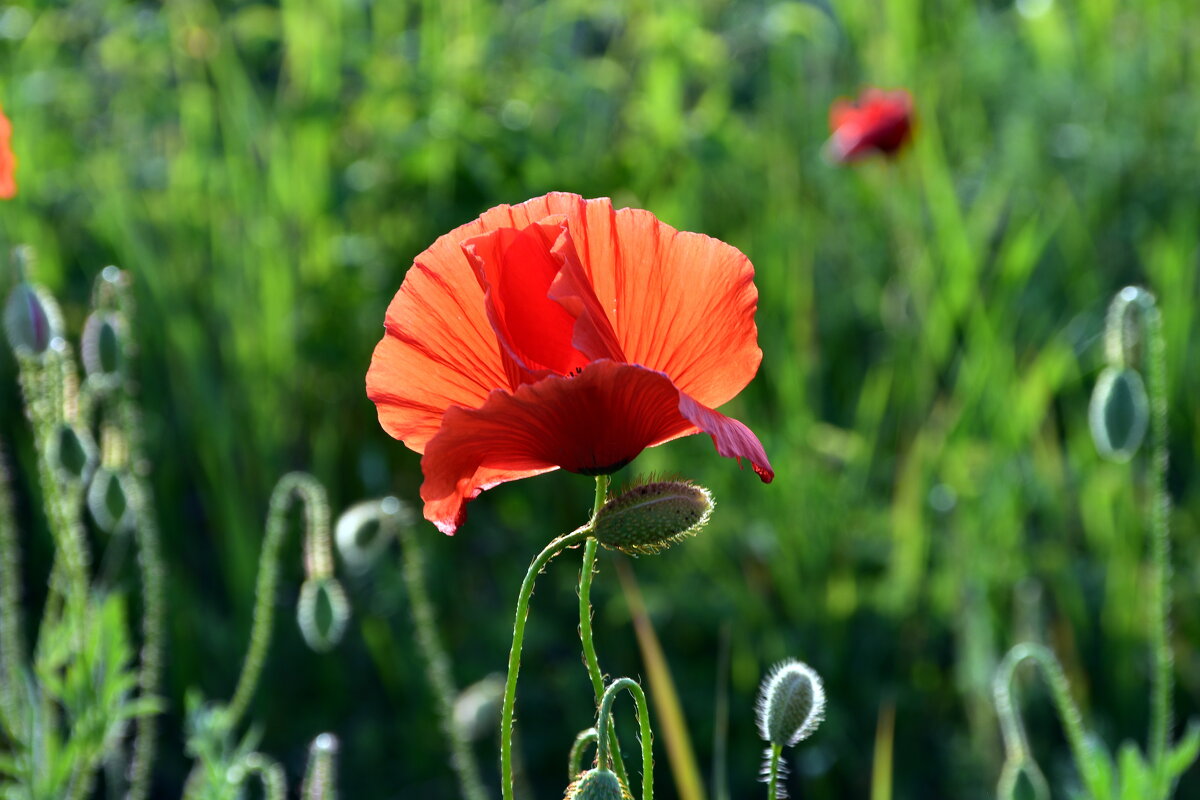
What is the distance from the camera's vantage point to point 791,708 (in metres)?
0.94

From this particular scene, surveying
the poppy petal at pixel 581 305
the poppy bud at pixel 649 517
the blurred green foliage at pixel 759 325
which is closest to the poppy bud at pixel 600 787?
the poppy bud at pixel 649 517

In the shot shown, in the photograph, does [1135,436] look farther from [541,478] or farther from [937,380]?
[937,380]

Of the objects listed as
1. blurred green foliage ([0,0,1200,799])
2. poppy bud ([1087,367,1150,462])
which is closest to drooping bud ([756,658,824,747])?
poppy bud ([1087,367,1150,462])

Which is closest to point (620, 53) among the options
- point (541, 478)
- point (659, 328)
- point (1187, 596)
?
point (541, 478)

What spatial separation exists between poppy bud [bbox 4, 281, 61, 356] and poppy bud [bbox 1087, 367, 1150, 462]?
3.84ft

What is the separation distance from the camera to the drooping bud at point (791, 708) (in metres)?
0.93

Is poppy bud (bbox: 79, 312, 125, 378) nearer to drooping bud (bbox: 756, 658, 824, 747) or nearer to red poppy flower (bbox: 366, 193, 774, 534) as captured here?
red poppy flower (bbox: 366, 193, 774, 534)

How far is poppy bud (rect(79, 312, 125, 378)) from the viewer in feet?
5.13

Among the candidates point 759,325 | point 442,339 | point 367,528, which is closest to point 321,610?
point 367,528

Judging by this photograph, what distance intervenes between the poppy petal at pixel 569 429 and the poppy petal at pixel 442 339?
0.18 feet

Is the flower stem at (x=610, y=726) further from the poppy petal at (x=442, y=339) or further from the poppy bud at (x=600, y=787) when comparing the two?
the poppy petal at (x=442, y=339)

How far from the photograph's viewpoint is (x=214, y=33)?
3359 mm

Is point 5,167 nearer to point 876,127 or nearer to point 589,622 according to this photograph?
point 589,622

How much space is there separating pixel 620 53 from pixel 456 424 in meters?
3.29
